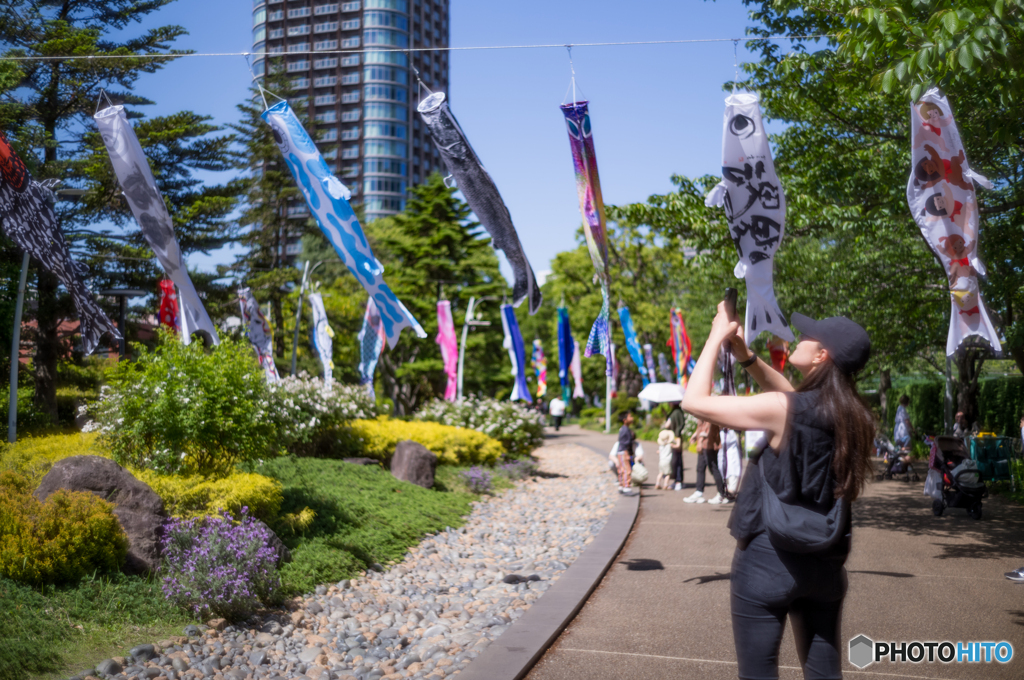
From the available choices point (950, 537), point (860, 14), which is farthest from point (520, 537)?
point (860, 14)

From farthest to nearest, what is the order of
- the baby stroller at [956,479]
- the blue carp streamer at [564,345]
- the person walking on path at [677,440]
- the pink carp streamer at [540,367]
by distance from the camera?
the pink carp streamer at [540,367]
the blue carp streamer at [564,345]
the person walking on path at [677,440]
the baby stroller at [956,479]

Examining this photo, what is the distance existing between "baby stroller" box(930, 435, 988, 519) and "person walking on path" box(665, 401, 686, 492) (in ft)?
15.1

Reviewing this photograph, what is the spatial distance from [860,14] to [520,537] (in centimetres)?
769

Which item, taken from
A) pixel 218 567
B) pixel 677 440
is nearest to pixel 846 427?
pixel 218 567

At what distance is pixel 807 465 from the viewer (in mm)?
2873

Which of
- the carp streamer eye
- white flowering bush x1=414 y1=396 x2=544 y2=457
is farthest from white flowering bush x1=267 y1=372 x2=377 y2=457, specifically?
the carp streamer eye

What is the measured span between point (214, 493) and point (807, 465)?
6.28m

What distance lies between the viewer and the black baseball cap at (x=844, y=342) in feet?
9.57

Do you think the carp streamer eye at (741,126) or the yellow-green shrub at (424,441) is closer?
the carp streamer eye at (741,126)

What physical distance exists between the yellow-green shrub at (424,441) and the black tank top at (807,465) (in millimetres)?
12121

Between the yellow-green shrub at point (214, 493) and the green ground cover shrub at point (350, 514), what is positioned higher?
the yellow-green shrub at point (214, 493)

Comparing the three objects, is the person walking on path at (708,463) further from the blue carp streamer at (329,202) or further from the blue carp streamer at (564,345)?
the blue carp streamer at (564,345)

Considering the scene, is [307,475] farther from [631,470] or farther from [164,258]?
[631,470]

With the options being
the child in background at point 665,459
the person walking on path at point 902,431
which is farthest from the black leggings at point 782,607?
the person walking on path at point 902,431
